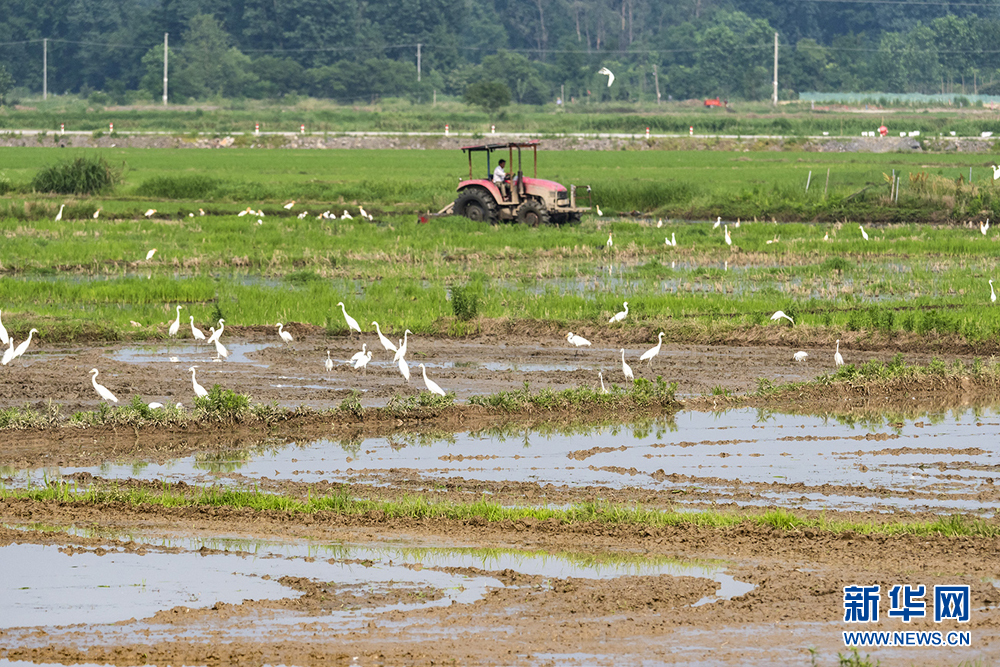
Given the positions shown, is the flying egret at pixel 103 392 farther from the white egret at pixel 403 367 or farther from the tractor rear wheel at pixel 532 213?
the tractor rear wheel at pixel 532 213

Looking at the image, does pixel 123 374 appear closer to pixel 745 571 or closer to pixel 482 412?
pixel 482 412

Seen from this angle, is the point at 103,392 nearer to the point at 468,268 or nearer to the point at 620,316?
the point at 620,316

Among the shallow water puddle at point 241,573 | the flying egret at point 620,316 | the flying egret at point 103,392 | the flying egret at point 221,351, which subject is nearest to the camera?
the shallow water puddle at point 241,573

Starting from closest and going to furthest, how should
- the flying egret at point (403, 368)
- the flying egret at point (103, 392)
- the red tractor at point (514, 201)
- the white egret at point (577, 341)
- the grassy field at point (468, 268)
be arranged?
the flying egret at point (103, 392), the flying egret at point (403, 368), the white egret at point (577, 341), the grassy field at point (468, 268), the red tractor at point (514, 201)

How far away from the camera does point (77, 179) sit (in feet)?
128

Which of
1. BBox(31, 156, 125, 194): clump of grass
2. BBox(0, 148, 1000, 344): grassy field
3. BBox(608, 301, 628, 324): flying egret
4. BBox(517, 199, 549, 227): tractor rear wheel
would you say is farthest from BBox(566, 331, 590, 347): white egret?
BBox(31, 156, 125, 194): clump of grass

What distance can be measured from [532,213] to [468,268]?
22.4 ft

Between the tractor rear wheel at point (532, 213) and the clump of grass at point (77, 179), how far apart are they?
1572 centimetres

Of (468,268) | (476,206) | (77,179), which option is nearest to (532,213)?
(476,206)

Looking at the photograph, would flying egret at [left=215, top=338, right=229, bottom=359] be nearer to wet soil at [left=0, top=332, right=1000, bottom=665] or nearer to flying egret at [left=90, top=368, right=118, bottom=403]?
wet soil at [left=0, top=332, right=1000, bottom=665]

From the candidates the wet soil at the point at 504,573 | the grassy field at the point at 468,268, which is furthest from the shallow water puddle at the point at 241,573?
the grassy field at the point at 468,268

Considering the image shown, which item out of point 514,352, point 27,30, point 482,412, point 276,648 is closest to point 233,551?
point 276,648

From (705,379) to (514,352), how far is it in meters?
2.94

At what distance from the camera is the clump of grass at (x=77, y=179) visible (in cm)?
3881
